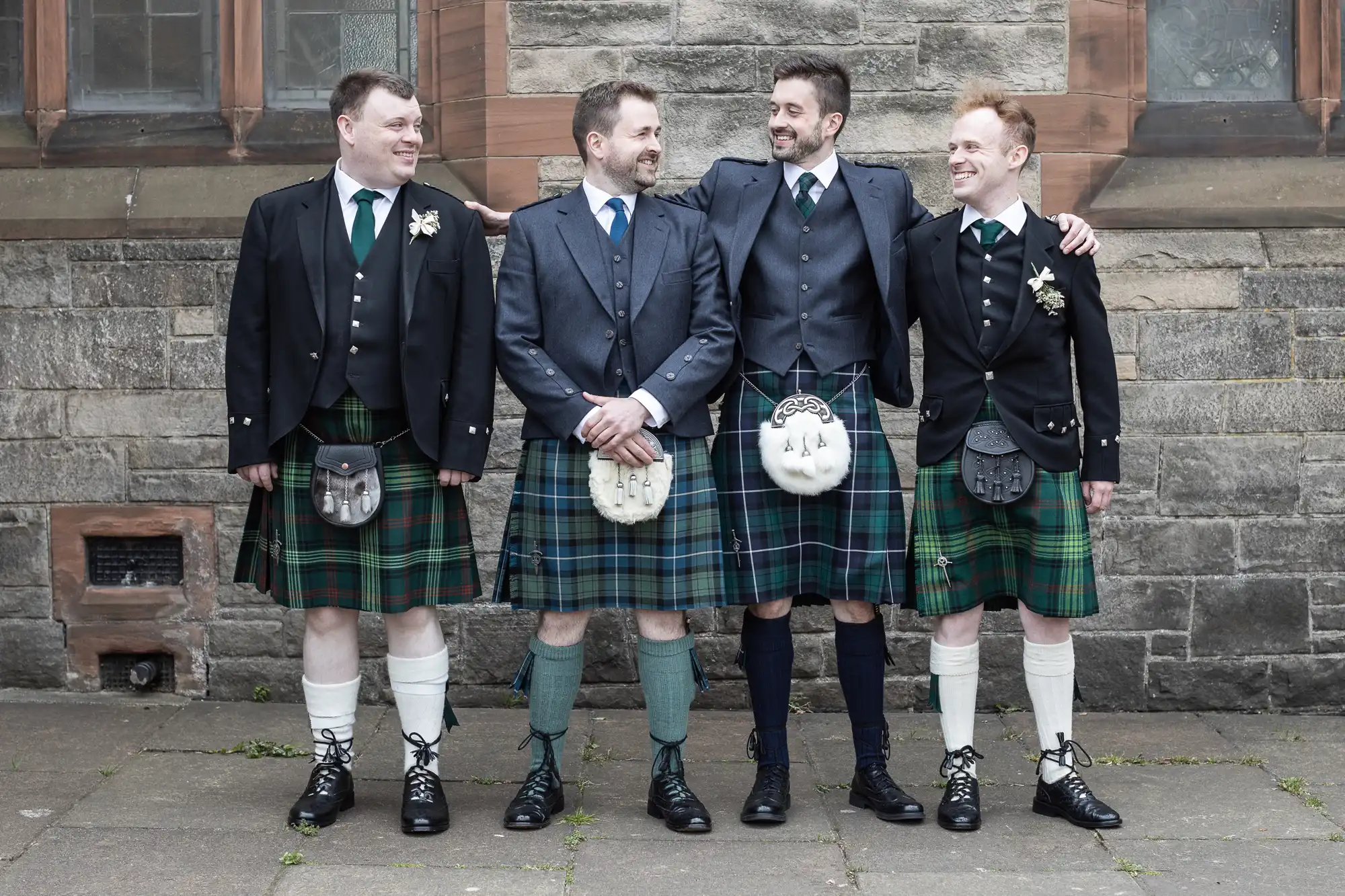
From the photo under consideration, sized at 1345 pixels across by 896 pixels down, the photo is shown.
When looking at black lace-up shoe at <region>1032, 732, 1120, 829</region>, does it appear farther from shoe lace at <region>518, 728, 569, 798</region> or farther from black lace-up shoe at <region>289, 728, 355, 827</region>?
black lace-up shoe at <region>289, 728, 355, 827</region>

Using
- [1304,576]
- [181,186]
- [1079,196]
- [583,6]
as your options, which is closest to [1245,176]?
[1079,196]

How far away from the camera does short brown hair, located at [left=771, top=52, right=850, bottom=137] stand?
425cm

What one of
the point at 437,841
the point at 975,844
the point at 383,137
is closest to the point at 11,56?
the point at 383,137

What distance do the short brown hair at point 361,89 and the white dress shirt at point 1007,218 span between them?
1.52 meters

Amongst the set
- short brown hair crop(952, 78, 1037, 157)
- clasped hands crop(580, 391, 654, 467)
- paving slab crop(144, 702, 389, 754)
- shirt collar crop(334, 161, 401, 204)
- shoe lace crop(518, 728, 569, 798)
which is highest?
short brown hair crop(952, 78, 1037, 157)

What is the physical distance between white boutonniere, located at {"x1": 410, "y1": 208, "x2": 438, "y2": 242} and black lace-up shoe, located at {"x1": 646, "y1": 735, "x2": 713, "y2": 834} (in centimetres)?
150

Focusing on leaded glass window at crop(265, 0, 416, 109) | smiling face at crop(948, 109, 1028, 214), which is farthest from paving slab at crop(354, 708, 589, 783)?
leaded glass window at crop(265, 0, 416, 109)

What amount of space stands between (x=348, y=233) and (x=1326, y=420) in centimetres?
356

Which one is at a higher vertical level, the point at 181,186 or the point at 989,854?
the point at 181,186

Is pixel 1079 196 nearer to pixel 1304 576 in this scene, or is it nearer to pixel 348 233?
pixel 1304 576

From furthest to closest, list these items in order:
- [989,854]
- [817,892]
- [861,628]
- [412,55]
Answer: [412,55] < [861,628] < [989,854] < [817,892]

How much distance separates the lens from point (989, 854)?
159 inches

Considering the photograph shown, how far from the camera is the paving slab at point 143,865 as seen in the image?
374 centimetres

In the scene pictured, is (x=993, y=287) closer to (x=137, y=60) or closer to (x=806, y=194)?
(x=806, y=194)
